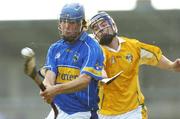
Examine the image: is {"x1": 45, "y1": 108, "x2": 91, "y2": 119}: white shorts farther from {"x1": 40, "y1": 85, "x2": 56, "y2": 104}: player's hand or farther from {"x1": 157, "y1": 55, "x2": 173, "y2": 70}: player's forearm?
Answer: {"x1": 157, "y1": 55, "x2": 173, "y2": 70}: player's forearm

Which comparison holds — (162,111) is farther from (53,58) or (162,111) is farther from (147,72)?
(53,58)

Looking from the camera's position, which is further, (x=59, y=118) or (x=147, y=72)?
(x=147, y=72)

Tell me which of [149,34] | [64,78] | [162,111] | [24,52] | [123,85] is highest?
[24,52]

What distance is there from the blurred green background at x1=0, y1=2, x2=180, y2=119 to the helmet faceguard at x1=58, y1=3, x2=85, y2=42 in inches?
317

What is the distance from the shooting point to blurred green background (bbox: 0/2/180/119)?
16500mm

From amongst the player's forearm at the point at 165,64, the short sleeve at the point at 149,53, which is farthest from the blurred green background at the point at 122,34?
the short sleeve at the point at 149,53

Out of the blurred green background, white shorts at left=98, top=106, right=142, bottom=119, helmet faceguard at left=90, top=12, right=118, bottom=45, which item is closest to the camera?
helmet faceguard at left=90, top=12, right=118, bottom=45

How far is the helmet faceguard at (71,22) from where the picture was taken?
803 cm

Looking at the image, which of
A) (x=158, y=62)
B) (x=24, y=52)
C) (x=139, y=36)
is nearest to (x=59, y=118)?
(x=24, y=52)

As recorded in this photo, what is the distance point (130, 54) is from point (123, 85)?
0.34 m

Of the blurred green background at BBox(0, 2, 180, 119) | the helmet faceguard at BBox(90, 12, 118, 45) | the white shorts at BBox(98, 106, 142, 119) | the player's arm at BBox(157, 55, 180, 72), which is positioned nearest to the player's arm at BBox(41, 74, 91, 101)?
the helmet faceguard at BBox(90, 12, 118, 45)

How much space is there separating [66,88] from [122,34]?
8460 mm

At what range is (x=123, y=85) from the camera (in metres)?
9.50

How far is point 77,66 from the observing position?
8156 millimetres
